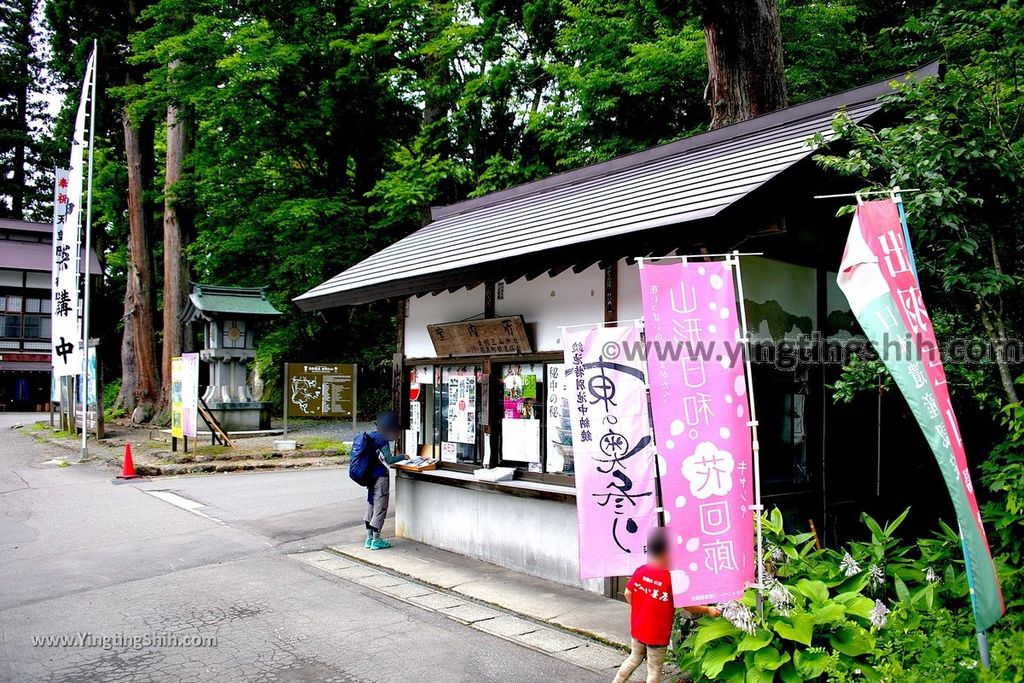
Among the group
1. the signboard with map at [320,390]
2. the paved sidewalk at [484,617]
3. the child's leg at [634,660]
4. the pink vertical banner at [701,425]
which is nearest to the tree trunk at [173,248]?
the signboard with map at [320,390]

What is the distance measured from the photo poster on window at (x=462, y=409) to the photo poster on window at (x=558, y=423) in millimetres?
1508

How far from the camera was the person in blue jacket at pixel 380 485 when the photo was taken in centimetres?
1040

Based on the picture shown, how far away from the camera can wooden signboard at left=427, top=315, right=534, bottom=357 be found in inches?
358

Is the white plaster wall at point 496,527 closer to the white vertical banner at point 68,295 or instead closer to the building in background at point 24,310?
the white vertical banner at point 68,295

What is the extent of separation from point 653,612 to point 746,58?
34.5 feet

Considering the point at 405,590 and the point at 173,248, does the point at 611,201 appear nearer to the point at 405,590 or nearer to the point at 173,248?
the point at 405,590

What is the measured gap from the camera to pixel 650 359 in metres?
5.27

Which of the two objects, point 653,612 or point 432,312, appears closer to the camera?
point 653,612

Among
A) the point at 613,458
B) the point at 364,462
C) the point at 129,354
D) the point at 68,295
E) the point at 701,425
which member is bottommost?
the point at 364,462

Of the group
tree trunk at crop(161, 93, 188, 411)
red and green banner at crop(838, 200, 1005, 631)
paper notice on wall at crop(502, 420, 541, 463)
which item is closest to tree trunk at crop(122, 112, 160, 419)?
tree trunk at crop(161, 93, 188, 411)

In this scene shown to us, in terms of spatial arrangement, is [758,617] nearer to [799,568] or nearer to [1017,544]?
[799,568]

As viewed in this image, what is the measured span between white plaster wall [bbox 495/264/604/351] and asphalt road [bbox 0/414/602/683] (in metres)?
3.42

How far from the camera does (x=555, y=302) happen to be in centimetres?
884

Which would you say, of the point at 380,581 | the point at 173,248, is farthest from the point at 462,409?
the point at 173,248
